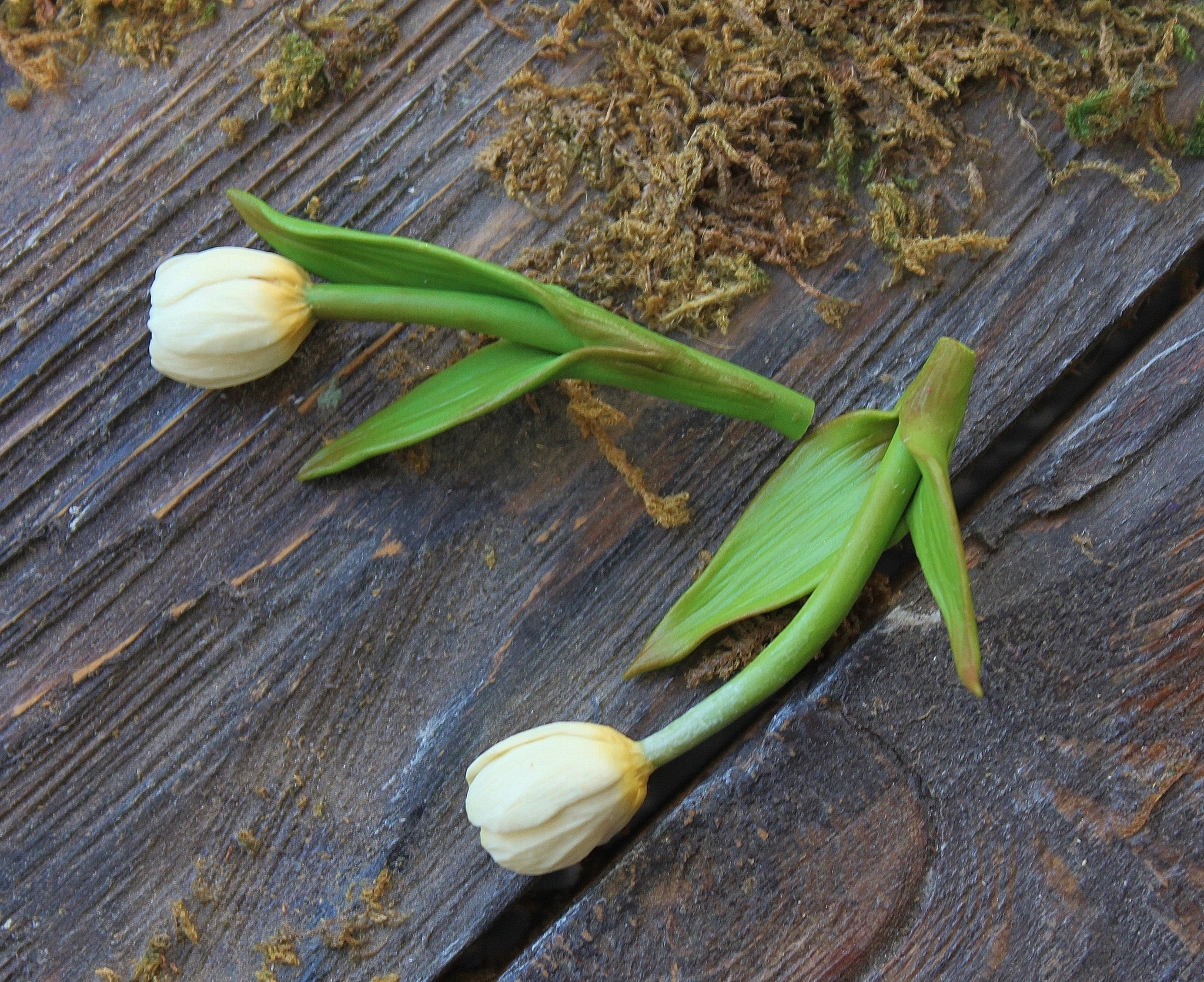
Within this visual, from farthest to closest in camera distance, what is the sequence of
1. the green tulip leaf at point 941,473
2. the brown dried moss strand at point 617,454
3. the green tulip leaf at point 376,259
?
the brown dried moss strand at point 617,454, the green tulip leaf at point 376,259, the green tulip leaf at point 941,473

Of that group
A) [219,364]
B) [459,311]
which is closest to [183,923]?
[219,364]

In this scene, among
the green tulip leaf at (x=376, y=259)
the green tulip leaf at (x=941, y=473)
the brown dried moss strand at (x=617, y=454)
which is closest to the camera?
the green tulip leaf at (x=941, y=473)

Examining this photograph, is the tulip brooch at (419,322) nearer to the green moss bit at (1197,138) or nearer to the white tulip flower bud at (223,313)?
the white tulip flower bud at (223,313)

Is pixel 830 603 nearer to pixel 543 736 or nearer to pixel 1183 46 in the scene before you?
pixel 543 736

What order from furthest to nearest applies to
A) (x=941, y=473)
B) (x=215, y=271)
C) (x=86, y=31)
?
(x=86, y=31) → (x=215, y=271) → (x=941, y=473)

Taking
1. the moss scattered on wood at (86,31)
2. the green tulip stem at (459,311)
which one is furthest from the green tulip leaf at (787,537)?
the moss scattered on wood at (86,31)

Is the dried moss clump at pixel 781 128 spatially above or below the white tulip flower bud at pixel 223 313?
below
